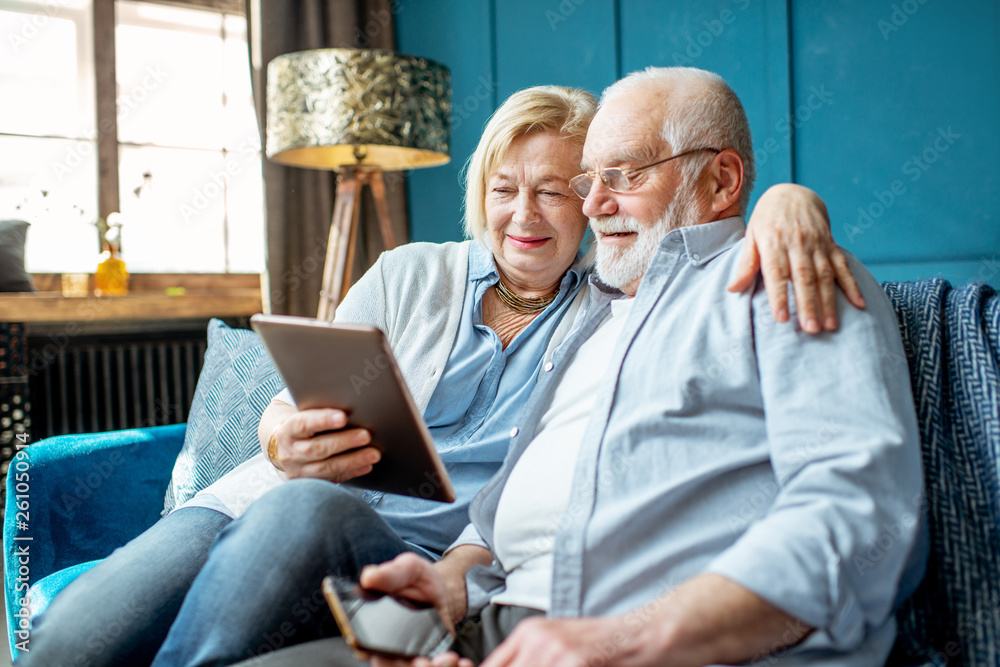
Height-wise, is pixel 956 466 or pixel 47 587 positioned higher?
pixel 956 466

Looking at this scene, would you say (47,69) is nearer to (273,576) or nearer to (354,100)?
(354,100)

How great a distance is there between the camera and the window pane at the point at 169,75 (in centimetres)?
326

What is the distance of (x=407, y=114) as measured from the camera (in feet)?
7.77

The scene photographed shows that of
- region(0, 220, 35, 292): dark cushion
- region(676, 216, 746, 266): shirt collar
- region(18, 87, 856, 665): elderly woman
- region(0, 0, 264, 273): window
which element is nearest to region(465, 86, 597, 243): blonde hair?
region(18, 87, 856, 665): elderly woman

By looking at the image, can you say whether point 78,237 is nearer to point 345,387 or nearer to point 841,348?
point 345,387

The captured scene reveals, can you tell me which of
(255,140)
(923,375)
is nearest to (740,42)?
(923,375)

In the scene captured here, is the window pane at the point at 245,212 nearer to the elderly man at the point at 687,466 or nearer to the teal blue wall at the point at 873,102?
the teal blue wall at the point at 873,102

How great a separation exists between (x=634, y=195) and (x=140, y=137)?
2.83 meters

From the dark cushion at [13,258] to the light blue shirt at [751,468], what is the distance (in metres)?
2.45

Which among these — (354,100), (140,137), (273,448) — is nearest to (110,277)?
(140,137)

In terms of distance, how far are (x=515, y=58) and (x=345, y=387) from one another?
241 cm

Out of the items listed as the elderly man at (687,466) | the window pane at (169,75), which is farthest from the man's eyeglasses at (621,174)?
the window pane at (169,75)

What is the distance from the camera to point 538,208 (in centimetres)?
140

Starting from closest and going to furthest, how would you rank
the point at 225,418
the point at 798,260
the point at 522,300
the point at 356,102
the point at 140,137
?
the point at 798,260, the point at 522,300, the point at 225,418, the point at 356,102, the point at 140,137
